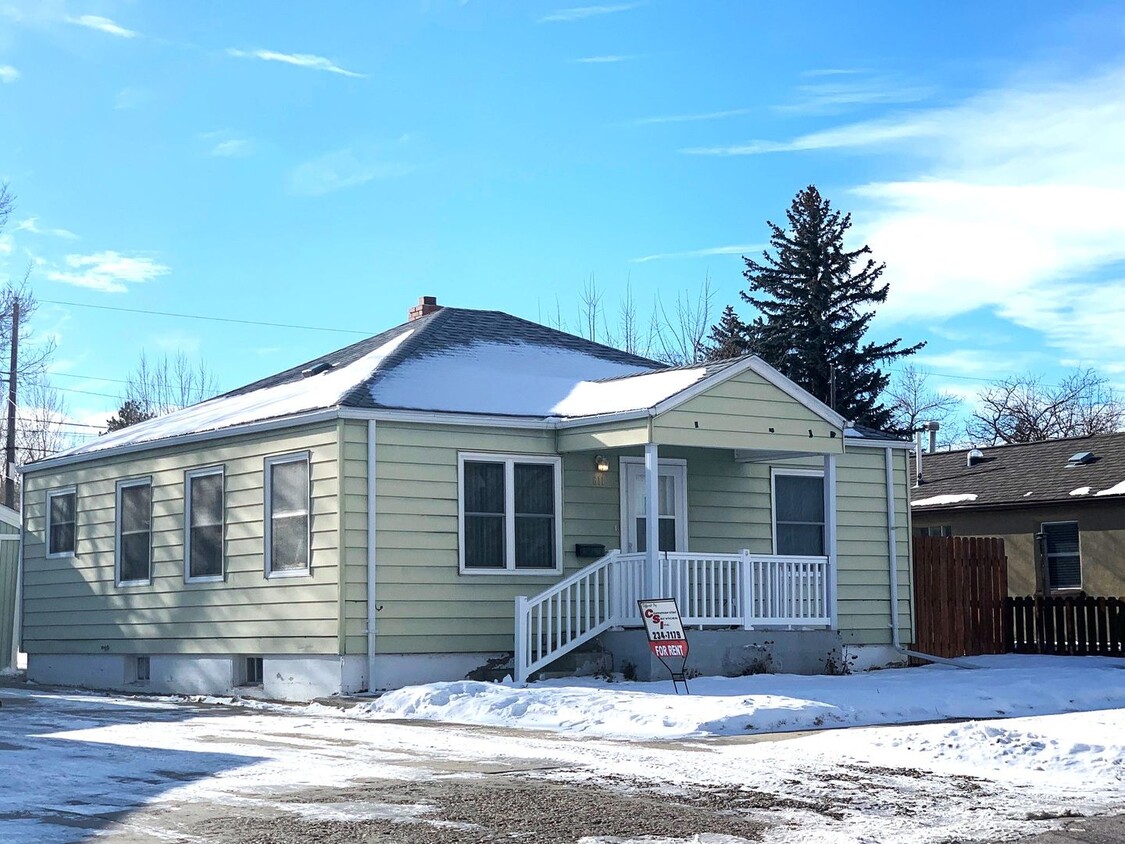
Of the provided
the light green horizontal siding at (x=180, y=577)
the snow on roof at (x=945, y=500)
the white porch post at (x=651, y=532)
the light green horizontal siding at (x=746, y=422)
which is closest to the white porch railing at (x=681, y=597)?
the white porch post at (x=651, y=532)

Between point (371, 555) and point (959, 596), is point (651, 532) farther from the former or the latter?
point (959, 596)

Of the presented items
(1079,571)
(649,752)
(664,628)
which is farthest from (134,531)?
(1079,571)

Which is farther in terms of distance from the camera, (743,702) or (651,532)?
(651,532)

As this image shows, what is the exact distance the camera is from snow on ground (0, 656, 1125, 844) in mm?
8367

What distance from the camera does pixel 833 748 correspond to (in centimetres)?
1109

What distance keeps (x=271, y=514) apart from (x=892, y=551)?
9045 mm

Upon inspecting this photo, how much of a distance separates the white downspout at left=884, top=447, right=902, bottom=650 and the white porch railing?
2813 millimetres

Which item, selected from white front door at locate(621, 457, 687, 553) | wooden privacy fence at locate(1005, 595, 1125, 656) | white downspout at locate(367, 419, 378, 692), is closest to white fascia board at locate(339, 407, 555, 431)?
white downspout at locate(367, 419, 378, 692)

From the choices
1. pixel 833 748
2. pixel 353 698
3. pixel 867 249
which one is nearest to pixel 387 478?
pixel 353 698

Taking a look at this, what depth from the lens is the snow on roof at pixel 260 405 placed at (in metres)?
18.0

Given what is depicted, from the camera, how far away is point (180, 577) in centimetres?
1925

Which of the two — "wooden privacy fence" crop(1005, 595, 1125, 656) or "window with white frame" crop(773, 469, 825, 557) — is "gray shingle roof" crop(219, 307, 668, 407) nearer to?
"window with white frame" crop(773, 469, 825, 557)

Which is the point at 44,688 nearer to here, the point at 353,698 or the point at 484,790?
the point at 353,698

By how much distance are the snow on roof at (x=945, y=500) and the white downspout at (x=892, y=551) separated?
8.79 meters
